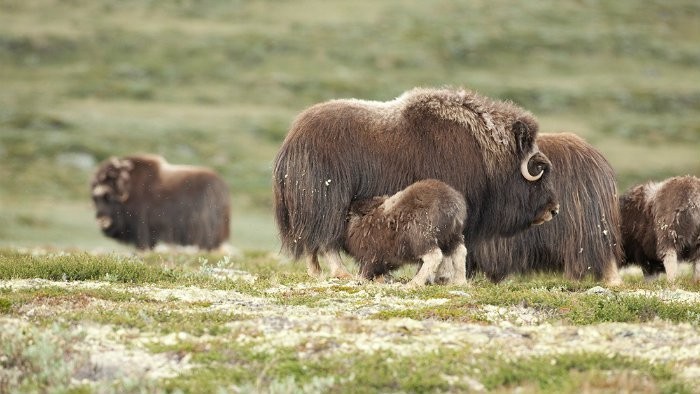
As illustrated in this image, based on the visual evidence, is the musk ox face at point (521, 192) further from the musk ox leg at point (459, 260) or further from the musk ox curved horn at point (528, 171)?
the musk ox leg at point (459, 260)

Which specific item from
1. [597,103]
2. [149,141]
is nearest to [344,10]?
[597,103]

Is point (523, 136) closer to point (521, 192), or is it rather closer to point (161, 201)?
point (521, 192)

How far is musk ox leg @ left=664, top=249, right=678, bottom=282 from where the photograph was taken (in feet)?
32.9

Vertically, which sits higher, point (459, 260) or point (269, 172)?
point (459, 260)

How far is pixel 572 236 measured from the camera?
33.7ft

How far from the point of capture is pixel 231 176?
30891 millimetres

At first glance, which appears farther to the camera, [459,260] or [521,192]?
[521,192]

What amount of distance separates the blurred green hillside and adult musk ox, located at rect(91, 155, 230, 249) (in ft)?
8.27

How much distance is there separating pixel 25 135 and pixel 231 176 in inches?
239

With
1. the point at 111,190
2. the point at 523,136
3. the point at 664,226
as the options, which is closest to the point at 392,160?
the point at 523,136

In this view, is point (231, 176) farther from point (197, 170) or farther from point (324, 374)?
point (324, 374)

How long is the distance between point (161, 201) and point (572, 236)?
9.99 m

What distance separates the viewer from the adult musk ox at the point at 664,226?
33.0ft

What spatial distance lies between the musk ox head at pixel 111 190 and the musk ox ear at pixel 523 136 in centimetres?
1024
